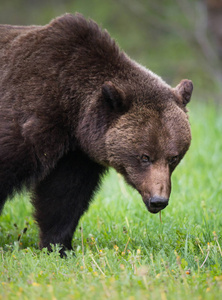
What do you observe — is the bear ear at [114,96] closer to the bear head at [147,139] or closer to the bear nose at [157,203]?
the bear head at [147,139]

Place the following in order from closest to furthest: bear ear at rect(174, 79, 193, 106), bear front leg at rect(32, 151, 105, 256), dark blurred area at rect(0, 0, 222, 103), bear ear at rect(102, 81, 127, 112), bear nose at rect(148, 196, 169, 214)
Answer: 1. bear nose at rect(148, 196, 169, 214)
2. bear ear at rect(102, 81, 127, 112)
3. bear ear at rect(174, 79, 193, 106)
4. bear front leg at rect(32, 151, 105, 256)
5. dark blurred area at rect(0, 0, 222, 103)

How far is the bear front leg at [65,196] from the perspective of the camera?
5.28 m

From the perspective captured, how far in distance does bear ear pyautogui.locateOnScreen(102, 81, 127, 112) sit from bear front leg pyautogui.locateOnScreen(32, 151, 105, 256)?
70cm

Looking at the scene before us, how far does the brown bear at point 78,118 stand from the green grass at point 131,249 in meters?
0.49

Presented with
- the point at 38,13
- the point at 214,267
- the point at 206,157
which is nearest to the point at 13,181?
the point at 214,267

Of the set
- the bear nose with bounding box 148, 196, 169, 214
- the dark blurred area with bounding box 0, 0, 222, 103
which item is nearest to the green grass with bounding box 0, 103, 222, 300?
the bear nose with bounding box 148, 196, 169, 214

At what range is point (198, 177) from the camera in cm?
792

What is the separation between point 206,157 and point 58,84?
447cm

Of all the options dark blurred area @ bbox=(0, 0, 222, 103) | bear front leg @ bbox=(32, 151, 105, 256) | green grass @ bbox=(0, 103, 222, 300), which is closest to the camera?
green grass @ bbox=(0, 103, 222, 300)

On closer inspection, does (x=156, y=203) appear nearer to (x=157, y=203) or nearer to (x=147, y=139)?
(x=157, y=203)

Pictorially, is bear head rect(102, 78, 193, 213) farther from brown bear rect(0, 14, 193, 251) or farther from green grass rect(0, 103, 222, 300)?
green grass rect(0, 103, 222, 300)

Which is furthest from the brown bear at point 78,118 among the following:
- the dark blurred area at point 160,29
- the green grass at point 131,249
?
the dark blurred area at point 160,29

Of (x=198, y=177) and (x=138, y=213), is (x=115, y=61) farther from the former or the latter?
(x=198, y=177)

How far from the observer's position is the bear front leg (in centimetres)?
528
